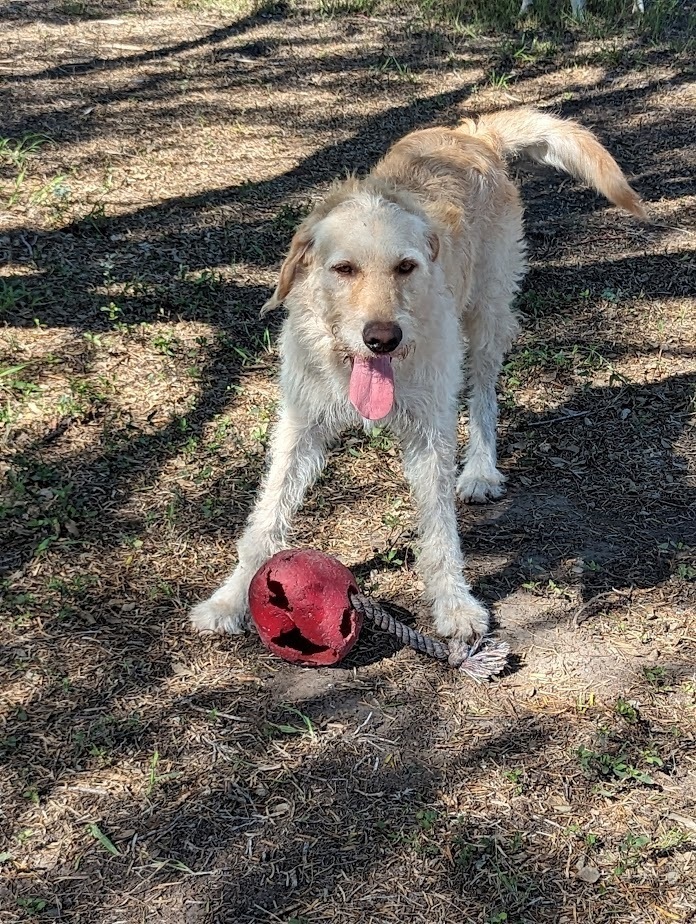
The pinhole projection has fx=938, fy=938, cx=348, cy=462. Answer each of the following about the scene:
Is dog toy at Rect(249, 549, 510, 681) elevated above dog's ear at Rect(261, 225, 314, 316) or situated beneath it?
situated beneath

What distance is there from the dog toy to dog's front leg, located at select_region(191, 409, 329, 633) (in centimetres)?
24

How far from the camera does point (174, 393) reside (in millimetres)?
4637

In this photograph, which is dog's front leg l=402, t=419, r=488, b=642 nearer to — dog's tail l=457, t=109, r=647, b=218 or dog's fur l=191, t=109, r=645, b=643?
dog's fur l=191, t=109, r=645, b=643

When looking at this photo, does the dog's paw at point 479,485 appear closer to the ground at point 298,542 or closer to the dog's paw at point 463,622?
the ground at point 298,542

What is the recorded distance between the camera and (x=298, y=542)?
12.9 ft

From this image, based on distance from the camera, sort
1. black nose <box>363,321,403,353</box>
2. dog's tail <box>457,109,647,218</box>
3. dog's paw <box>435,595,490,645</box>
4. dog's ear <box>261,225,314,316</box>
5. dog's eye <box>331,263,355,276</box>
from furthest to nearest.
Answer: dog's tail <box>457,109,647,218</box>
dog's paw <box>435,595,490,645</box>
dog's ear <box>261,225,314,316</box>
dog's eye <box>331,263,355,276</box>
black nose <box>363,321,403,353</box>

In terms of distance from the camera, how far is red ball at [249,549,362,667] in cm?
311

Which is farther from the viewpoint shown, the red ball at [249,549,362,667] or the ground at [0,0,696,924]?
the red ball at [249,549,362,667]

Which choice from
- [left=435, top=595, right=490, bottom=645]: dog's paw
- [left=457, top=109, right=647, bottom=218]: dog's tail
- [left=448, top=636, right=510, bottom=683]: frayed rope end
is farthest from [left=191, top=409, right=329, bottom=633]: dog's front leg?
[left=457, top=109, right=647, bottom=218]: dog's tail

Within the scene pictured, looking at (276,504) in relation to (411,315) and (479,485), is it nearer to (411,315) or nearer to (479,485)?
(411,315)

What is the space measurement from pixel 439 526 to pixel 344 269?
1.05 meters

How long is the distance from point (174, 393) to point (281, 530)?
134cm


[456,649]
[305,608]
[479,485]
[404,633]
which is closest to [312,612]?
[305,608]

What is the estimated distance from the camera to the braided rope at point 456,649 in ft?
10.8
